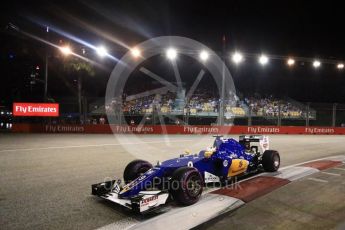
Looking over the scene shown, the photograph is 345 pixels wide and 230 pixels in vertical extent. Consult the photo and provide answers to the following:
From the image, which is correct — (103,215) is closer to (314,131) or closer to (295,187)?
(295,187)

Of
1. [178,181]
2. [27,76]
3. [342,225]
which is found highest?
[27,76]

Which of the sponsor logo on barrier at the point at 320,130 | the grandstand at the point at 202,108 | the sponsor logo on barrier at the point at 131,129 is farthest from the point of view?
the sponsor logo on barrier at the point at 320,130

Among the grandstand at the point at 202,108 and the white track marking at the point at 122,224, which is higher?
the grandstand at the point at 202,108

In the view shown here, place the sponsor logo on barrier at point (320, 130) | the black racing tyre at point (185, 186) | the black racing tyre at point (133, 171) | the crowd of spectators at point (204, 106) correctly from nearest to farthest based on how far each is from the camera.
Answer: the black racing tyre at point (185, 186) → the black racing tyre at point (133, 171) → the crowd of spectators at point (204, 106) → the sponsor logo on barrier at point (320, 130)

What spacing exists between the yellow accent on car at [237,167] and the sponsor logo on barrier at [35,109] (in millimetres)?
20266

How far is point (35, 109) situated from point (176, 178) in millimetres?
21775

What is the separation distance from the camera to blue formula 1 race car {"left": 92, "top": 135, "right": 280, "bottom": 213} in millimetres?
5316

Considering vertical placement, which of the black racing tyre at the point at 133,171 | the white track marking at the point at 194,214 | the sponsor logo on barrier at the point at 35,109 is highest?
the sponsor logo on barrier at the point at 35,109

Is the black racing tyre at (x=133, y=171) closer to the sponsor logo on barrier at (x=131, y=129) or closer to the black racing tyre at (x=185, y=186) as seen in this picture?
the black racing tyre at (x=185, y=186)

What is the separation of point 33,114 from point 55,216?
2141cm

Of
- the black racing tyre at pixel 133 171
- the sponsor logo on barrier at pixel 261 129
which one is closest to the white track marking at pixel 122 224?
the black racing tyre at pixel 133 171

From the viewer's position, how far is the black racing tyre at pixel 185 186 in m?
5.45

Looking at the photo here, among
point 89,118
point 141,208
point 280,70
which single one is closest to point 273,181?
point 141,208

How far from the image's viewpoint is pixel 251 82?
131 feet
